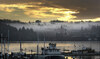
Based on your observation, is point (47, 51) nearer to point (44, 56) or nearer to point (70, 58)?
point (44, 56)

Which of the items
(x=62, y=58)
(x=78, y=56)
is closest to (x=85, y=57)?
(x=78, y=56)

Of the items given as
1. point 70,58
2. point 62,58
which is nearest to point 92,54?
point 70,58

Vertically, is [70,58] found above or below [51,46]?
below

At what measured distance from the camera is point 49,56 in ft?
226

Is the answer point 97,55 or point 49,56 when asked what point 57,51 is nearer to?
point 49,56

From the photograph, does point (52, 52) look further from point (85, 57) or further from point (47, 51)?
point (85, 57)

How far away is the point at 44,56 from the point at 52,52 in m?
2.96

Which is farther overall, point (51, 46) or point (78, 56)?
point (78, 56)

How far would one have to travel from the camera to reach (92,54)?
90812mm

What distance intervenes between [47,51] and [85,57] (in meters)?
27.6

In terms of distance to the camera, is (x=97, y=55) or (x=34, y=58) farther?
(x=97, y=55)

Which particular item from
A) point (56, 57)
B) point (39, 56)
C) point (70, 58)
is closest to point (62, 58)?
point (56, 57)

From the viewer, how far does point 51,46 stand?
71.2 meters

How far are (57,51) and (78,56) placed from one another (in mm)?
24677
